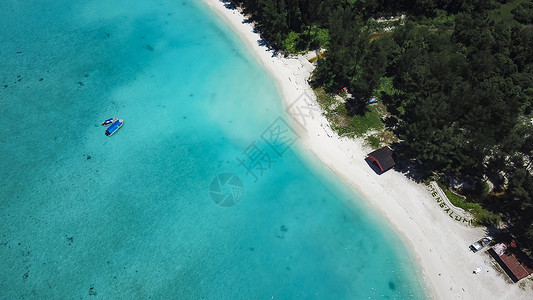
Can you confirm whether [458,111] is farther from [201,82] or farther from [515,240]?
[201,82]

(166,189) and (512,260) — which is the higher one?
(512,260)

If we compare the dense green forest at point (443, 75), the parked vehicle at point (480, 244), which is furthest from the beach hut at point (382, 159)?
the parked vehicle at point (480, 244)

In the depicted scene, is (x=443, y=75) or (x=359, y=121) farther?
(x=359, y=121)

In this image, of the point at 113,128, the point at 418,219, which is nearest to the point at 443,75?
the point at 418,219

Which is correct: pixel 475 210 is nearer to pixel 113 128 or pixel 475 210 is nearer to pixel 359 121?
pixel 359 121

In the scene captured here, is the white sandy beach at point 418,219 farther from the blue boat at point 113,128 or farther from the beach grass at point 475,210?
the blue boat at point 113,128

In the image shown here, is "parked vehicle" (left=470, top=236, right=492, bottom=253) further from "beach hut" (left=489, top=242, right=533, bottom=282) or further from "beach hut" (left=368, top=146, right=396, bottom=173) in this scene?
"beach hut" (left=368, top=146, right=396, bottom=173)
